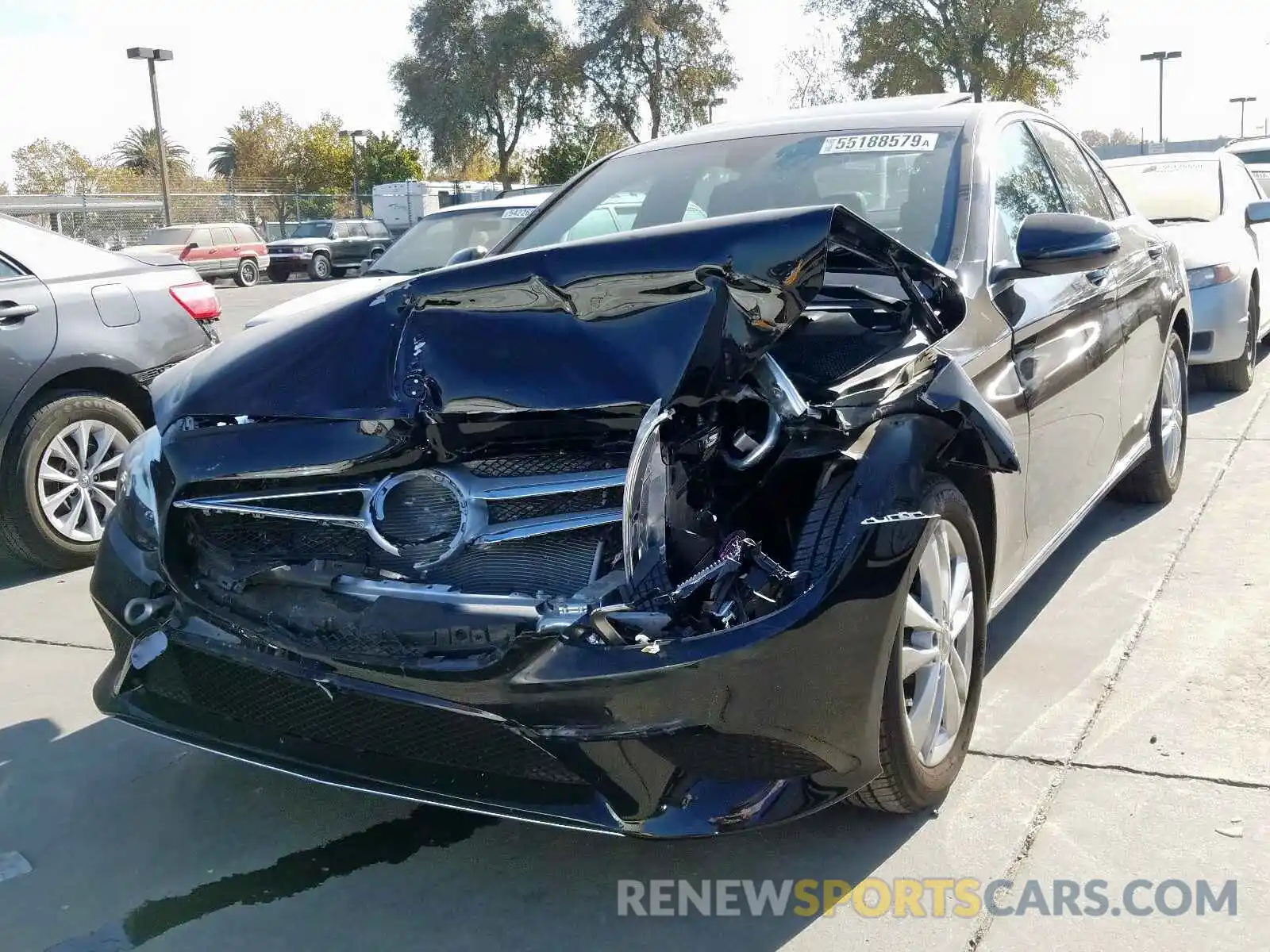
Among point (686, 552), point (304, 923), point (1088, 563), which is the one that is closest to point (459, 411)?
point (686, 552)

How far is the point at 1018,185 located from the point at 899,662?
2.05 metres

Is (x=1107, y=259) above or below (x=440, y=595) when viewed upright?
above

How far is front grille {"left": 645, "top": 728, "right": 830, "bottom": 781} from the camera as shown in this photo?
87.9 inches

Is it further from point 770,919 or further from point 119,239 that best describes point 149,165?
point 770,919

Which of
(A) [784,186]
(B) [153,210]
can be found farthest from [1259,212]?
(B) [153,210]

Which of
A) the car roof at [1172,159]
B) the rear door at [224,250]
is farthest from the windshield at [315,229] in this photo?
the car roof at [1172,159]

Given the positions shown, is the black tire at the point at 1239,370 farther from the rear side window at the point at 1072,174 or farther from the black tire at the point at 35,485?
the black tire at the point at 35,485

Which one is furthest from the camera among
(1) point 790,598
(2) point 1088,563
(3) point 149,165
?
(3) point 149,165

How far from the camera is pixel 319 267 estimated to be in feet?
108

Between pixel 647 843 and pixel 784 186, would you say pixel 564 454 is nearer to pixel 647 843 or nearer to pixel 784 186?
pixel 647 843

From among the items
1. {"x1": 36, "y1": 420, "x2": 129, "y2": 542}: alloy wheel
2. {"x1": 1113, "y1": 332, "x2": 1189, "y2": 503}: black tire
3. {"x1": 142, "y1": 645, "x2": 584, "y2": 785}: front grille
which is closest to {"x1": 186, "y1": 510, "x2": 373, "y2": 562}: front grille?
{"x1": 142, "y1": 645, "x2": 584, "y2": 785}: front grille

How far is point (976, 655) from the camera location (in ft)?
9.79

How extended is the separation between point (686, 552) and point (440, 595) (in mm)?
501

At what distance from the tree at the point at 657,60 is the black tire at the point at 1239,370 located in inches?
1337
